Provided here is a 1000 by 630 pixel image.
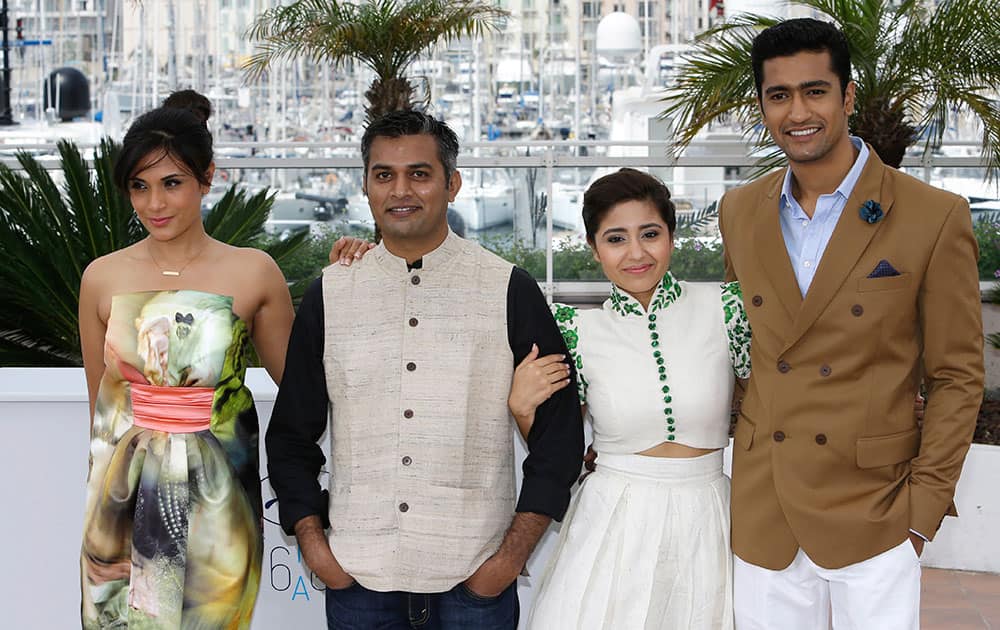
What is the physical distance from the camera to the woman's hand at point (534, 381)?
2.73 metres

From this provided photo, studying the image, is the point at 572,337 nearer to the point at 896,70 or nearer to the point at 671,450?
the point at 671,450

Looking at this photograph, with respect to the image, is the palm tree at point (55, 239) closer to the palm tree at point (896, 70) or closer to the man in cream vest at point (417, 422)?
the palm tree at point (896, 70)

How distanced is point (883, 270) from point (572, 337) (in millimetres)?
760

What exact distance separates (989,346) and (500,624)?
6177 millimetres

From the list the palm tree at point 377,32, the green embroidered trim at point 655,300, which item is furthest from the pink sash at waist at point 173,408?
the palm tree at point 377,32

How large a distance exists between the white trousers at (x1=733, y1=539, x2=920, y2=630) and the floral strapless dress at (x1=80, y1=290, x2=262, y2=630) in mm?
1250

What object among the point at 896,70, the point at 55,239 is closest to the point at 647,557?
the point at 896,70

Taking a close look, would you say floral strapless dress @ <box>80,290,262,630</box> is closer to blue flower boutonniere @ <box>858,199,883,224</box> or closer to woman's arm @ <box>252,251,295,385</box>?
woman's arm @ <box>252,251,295,385</box>

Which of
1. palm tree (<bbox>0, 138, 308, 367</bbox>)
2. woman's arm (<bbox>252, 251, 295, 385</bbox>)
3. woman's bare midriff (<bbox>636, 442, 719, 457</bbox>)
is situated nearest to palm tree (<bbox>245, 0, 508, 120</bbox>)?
palm tree (<bbox>0, 138, 308, 367</bbox>)

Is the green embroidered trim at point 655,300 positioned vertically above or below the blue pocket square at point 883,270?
below

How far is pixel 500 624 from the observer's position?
284 cm

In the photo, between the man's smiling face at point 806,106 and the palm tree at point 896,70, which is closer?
the man's smiling face at point 806,106

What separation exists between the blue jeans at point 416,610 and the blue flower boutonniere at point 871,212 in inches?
49.4

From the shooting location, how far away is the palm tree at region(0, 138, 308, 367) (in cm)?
686
